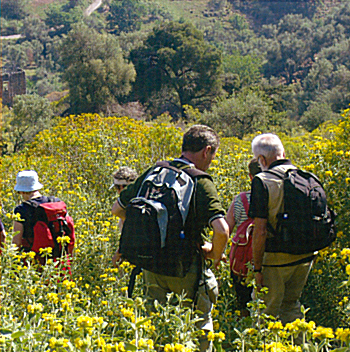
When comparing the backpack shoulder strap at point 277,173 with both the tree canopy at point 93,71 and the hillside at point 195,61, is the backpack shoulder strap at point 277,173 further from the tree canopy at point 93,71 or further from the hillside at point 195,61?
the tree canopy at point 93,71

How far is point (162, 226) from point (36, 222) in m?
1.35

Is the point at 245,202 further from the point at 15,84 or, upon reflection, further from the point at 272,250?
the point at 15,84

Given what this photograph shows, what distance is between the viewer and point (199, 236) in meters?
2.63

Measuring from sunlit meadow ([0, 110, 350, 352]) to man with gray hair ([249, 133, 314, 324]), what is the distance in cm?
21

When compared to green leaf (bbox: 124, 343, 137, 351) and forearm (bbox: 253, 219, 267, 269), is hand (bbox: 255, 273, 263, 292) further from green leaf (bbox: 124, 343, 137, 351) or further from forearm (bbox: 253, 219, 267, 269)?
green leaf (bbox: 124, 343, 137, 351)

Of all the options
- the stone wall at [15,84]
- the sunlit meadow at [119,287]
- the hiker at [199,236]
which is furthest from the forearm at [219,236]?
the stone wall at [15,84]

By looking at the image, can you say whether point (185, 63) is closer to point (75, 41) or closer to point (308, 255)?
point (75, 41)

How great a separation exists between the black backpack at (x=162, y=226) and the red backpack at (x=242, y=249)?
24.4 inches

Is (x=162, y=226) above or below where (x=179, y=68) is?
above

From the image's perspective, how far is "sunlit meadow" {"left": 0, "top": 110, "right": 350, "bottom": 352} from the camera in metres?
1.94

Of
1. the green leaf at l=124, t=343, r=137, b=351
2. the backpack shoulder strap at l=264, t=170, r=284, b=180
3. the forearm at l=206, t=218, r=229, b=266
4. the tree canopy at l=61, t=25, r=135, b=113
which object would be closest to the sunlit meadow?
the green leaf at l=124, t=343, r=137, b=351

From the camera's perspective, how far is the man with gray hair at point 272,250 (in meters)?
2.84

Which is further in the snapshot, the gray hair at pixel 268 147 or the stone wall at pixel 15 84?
the stone wall at pixel 15 84

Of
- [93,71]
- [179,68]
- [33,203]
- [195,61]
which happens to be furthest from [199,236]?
[195,61]
